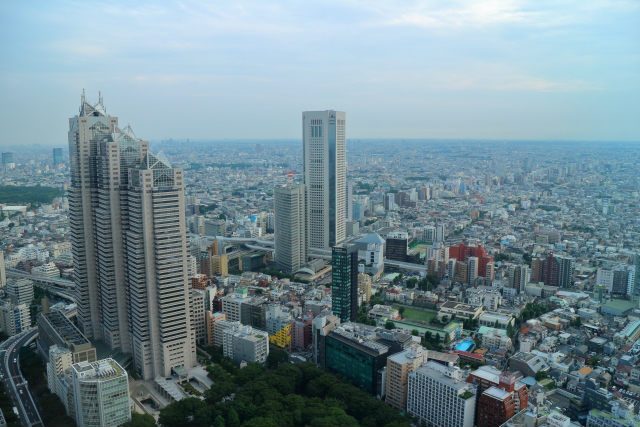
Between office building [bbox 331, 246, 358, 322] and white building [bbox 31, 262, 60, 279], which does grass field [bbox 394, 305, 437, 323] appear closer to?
office building [bbox 331, 246, 358, 322]

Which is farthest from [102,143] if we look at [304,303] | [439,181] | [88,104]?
[439,181]

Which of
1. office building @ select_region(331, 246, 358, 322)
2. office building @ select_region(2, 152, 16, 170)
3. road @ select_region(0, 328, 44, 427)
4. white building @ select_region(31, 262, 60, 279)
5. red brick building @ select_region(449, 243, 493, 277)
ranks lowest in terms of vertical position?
road @ select_region(0, 328, 44, 427)

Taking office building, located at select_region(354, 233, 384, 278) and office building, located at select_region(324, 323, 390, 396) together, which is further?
office building, located at select_region(354, 233, 384, 278)

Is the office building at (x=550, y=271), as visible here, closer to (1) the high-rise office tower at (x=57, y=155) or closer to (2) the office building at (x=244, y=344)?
(2) the office building at (x=244, y=344)

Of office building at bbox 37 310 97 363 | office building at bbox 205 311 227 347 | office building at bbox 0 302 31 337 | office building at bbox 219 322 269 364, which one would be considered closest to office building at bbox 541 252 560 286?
office building at bbox 219 322 269 364

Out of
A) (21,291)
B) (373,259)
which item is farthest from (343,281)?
(21,291)

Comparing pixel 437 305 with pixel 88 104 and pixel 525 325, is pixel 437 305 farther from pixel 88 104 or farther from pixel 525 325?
pixel 88 104

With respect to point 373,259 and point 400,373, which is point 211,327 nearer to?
point 400,373
